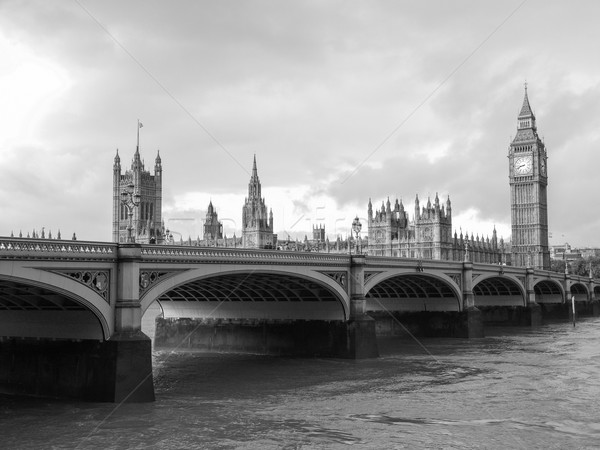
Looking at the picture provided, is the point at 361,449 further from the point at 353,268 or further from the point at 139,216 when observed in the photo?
the point at 139,216

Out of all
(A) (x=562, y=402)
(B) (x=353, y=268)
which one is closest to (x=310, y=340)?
(B) (x=353, y=268)

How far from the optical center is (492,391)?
2886cm

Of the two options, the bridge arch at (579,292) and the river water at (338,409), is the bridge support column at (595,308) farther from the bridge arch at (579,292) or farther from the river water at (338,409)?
the river water at (338,409)

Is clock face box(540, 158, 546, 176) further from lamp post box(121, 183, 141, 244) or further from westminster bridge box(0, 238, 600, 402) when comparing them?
lamp post box(121, 183, 141, 244)

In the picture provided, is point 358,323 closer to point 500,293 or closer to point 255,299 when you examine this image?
point 255,299

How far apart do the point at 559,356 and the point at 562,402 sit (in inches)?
616

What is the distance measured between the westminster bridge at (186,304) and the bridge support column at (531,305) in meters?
9.49

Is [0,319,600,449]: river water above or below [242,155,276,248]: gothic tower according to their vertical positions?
below

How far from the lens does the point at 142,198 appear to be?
157000 mm

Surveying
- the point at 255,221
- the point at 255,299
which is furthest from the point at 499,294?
the point at 255,221

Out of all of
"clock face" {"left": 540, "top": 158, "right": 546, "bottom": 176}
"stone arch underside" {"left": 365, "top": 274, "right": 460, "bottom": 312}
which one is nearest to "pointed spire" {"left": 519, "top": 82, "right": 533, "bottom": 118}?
"clock face" {"left": 540, "top": 158, "right": 546, "bottom": 176}

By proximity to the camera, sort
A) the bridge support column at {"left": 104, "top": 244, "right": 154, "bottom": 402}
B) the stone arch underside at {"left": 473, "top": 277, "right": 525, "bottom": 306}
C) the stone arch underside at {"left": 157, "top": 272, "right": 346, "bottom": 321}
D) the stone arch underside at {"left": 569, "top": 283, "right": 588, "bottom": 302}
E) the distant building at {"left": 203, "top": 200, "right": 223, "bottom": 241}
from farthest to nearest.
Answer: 1. the distant building at {"left": 203, "top": 200, "right": 223, "bottom": 241}
2. the stone arch underside at {"left": 569, "top": 283, "right": 588, "bottom": 302}
3. the stone arch underside at {"left": 473, "top": 277, "right": 525, "bottom": 306}
4. the stone arch underside at {"left": 157, "top": 272, "right": 346, "bottom": 321}
5. the bridge support column at {"left": 104, "top": 244, "right": 154, "bottom": 402}

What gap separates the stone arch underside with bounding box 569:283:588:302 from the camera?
98.3 meters

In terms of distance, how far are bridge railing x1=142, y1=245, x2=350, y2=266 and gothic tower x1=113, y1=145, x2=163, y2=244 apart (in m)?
115
